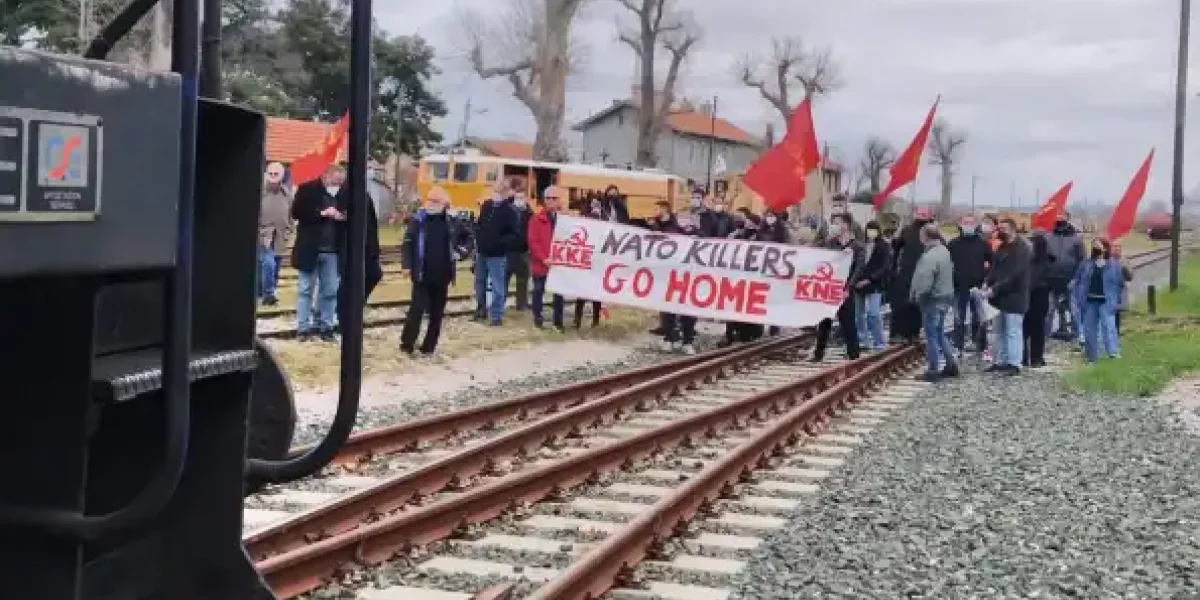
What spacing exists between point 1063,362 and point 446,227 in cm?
895

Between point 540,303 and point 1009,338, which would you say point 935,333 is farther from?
point 540,303

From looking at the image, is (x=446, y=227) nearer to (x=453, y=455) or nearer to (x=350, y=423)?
(x=453, y=455)

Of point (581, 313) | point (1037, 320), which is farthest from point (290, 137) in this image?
point (1037, 320)

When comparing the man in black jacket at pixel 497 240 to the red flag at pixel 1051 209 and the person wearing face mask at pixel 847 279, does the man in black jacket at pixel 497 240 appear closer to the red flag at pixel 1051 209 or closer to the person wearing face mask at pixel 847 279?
the person wearing face mask at pixel 847 279

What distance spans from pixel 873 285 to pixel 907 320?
2.01 m

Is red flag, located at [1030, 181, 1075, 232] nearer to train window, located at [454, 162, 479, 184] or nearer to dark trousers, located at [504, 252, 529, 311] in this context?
dark trousers, located at [504, 252, 529, 311]

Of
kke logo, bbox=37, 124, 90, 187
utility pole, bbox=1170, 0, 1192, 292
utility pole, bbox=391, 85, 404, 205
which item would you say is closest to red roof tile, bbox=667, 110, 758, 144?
utility pole, bbox=391, 85, 404, 205

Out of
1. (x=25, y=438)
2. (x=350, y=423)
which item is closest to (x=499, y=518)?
(x=350, y=423)

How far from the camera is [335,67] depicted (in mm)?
46531

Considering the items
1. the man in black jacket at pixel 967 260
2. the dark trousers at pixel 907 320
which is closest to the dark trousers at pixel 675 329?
the dark trousers at pixel 907 320

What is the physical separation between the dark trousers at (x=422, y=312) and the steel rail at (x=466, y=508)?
14.6 ft

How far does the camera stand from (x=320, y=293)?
15.8 m

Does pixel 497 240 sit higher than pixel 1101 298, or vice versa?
pixel 497 240

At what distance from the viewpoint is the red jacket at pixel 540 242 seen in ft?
65.5
